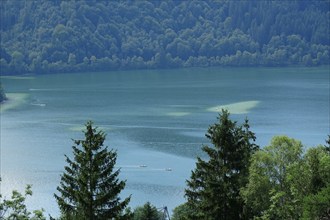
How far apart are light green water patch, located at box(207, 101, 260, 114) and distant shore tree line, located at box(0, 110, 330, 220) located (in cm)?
6456

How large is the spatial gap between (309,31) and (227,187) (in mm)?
183725

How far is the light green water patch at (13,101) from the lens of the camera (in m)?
94.9

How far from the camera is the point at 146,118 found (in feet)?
263

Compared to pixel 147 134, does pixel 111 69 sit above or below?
above

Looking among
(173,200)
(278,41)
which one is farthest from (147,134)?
(278,41)

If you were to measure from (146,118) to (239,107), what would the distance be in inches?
583

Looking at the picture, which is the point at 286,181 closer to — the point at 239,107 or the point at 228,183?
the point at 228,183

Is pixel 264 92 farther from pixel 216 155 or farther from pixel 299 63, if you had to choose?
pixel 216 155

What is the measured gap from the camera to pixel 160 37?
187 m

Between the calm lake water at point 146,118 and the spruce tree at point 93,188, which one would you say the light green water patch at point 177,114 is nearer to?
the calm lake water at point 146,118

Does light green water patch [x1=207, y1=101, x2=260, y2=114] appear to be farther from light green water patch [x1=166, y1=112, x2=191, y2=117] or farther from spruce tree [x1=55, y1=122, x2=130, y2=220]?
spruce tree [x1=55, y1=122, x2=130, y2=220]

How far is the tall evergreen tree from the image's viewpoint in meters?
17.9

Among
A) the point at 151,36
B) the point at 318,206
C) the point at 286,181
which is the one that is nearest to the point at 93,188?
the point at 318,206

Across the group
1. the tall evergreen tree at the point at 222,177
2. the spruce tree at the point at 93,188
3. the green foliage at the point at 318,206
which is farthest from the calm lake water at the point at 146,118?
the spruce tree at the point at 93,188
